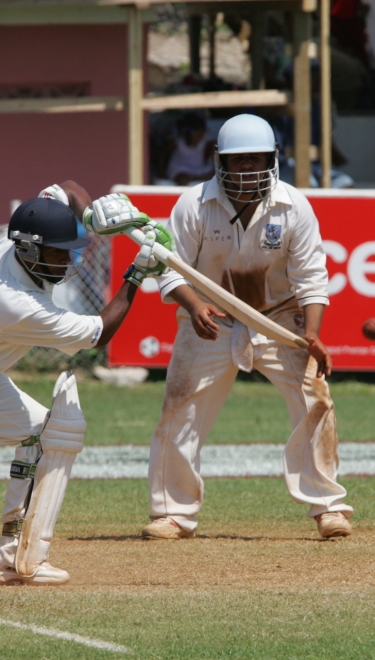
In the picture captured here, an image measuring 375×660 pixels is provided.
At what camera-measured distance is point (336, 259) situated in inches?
489

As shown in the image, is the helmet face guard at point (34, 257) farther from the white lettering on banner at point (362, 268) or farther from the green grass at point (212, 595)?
the white lettering on banner at point (362, 268)

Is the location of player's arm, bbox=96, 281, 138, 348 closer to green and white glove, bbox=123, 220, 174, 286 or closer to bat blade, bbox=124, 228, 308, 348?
green and white glove, bbox=123, 220, 174, 286

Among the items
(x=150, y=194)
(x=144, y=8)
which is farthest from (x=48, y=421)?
(x=144, y=8)

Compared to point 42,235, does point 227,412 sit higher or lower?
lower

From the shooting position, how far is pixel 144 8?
1432 centimetres

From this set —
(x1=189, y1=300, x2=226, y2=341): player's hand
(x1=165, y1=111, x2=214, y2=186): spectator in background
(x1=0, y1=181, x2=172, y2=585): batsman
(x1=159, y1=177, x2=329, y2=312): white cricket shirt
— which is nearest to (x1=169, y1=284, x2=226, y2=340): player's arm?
(x1=189, y1=300, x2=226, y2=341): player's hand

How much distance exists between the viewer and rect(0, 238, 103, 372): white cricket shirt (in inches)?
205

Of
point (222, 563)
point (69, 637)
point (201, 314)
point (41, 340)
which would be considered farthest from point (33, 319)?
point (222, 563)

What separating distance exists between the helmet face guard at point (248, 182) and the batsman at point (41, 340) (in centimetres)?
96

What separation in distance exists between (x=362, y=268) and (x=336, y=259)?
294 millimetres

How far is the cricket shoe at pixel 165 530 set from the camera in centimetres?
648

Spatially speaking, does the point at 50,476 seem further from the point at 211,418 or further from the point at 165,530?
the point at 211,418

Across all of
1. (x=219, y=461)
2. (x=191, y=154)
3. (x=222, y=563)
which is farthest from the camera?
(x=191, y=154)

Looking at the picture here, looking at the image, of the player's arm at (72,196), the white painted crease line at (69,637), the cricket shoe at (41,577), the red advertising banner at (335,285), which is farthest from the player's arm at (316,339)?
the red advertising banner at (335,285)
